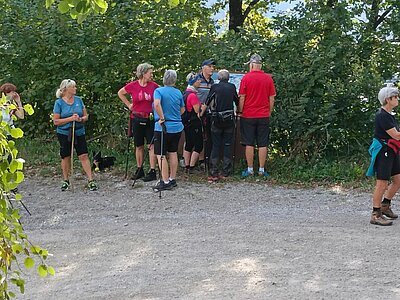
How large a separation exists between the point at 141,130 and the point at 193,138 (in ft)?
2.98

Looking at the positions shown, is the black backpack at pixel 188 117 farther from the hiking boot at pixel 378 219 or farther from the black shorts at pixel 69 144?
the hiking boot at pixel 378 219

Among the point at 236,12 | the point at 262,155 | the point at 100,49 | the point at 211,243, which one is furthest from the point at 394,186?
the point at 236,12

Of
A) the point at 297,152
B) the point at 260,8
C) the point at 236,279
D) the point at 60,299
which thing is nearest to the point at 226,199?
the point at 297,152

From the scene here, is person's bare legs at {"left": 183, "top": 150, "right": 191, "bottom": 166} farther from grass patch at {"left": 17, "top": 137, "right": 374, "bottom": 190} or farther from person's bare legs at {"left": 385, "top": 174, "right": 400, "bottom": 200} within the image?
person's bare legs at {"left": 385, "top": 174, "right": 400, "bottom": 200}

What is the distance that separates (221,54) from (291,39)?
1.30m

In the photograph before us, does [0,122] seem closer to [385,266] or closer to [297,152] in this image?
[385,266]

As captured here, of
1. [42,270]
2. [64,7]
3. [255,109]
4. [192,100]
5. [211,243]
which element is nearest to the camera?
[42,270]

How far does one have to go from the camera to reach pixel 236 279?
553 cm

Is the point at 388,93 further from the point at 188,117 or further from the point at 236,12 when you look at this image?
the point at 236,12

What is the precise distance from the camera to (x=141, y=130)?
1019 centimetres

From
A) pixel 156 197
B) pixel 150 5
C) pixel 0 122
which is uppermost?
pixel 150 5

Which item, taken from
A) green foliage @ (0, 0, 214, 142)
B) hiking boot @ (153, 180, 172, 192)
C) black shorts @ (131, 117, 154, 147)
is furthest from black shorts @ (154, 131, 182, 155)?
green foliage @ (0, 0, 214, 142)

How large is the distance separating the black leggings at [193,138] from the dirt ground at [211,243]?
3.09ft

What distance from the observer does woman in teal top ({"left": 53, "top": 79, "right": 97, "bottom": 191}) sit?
30.5 feet
